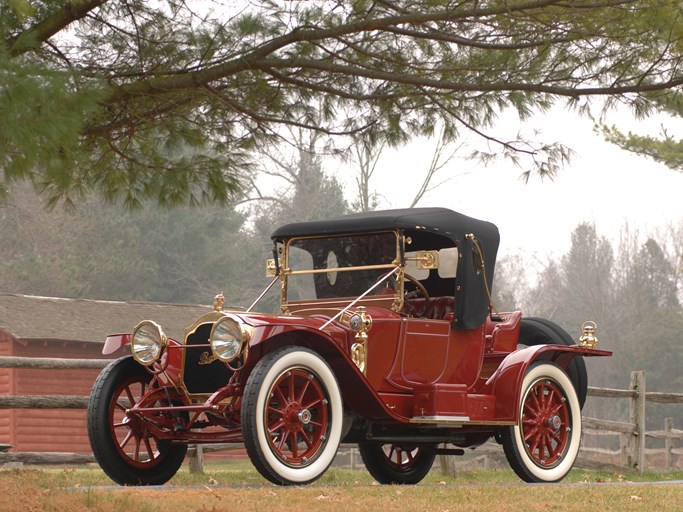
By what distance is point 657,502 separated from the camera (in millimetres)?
8070

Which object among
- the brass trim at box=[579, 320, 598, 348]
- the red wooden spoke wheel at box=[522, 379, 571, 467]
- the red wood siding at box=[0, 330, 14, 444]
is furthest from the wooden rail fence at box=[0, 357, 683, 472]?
the red wood siding at box=[0, 330, 14, 444]

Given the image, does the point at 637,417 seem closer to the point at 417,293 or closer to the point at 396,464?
the point at 396,464

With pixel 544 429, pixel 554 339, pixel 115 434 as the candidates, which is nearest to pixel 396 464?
pixel 544 429

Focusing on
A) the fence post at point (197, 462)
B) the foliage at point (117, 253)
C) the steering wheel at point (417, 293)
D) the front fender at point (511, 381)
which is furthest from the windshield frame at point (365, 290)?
the foliage at point (117, 253)

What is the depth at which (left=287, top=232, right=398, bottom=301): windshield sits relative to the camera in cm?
954

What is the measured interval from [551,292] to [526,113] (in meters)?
43.1

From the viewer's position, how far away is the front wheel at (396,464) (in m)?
10.5

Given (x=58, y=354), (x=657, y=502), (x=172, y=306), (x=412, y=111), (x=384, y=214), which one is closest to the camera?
(x=657, y=502)

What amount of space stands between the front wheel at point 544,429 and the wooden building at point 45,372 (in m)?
16.7

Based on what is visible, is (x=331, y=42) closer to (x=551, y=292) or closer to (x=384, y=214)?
(x=384, y=214)

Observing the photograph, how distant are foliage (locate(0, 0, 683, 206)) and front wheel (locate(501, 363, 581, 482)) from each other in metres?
2.22

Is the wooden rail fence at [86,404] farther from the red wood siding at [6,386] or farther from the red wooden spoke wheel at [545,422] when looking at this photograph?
the red wood siding at [6,386]

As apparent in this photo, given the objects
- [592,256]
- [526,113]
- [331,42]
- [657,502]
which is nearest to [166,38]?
[331,42]

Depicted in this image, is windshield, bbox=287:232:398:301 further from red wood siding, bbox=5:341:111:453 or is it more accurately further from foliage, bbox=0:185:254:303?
foliage, bbox=0:185:254:303
